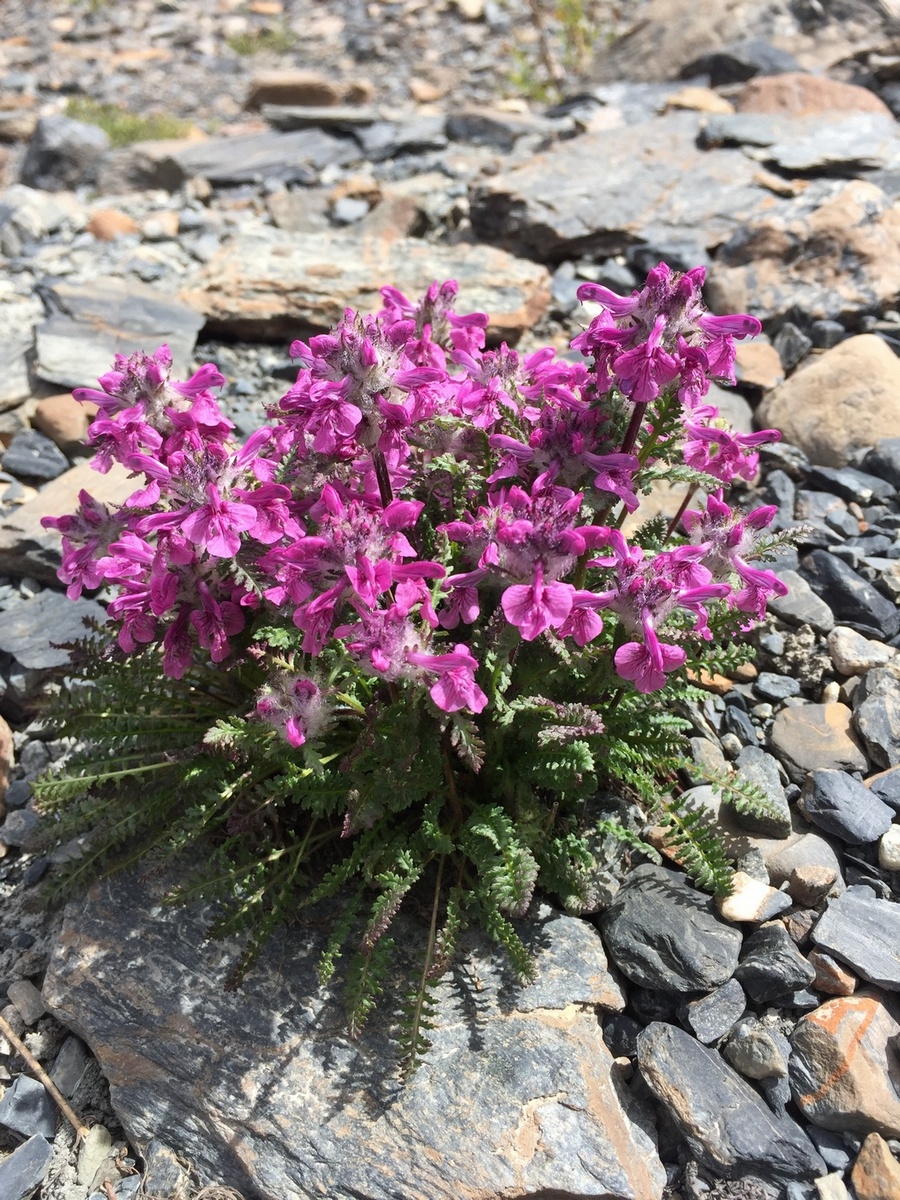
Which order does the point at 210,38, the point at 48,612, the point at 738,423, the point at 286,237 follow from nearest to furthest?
the point at 48,612 < the point at 738,423 < the point at 286,237 < the point at 210,38

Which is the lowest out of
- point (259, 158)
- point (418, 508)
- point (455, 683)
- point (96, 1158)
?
point (96, 1158)

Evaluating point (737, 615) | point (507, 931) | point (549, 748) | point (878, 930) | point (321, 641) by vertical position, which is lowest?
point (878, 930)

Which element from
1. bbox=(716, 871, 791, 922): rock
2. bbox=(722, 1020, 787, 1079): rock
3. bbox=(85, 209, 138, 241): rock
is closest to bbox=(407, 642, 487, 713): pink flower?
bbox=(716, 871, 791, 922): rock

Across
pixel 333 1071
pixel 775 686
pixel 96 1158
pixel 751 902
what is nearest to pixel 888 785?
pixel 775 686

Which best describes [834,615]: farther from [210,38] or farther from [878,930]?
[210,38]

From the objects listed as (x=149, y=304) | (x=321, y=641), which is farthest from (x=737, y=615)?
(x=149, y=304)

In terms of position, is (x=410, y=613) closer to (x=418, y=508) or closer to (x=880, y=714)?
(x=418, y=508)
